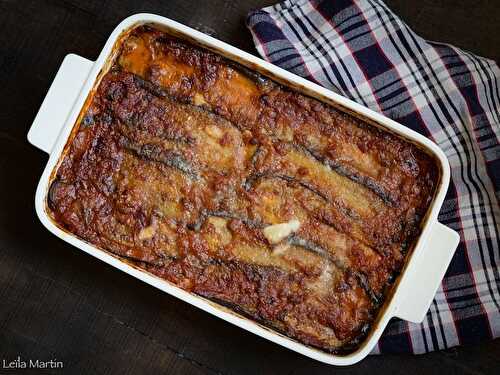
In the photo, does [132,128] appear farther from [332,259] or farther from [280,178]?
[332,259]

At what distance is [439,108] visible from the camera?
195 centimetres

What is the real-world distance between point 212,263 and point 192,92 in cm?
53

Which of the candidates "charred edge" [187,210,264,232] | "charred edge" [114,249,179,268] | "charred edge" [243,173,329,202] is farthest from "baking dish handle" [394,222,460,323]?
"charred edge" [114,249,179,268]

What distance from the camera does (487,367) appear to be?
1.98 metres

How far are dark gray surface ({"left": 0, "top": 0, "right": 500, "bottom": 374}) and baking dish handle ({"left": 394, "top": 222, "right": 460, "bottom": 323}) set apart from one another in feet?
1.15

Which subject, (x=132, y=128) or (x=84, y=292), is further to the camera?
(x=84, y=292)

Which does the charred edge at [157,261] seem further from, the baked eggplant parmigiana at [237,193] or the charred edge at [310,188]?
the charred edge at [310,188]

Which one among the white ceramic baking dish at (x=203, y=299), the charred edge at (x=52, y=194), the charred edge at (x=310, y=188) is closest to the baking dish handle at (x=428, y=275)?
the white ceramic baking dish at (x=203, y=299)

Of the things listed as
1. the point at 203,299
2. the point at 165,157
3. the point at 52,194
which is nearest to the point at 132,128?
the point at 165,157

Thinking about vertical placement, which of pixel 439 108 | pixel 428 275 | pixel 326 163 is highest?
pixel 439 108

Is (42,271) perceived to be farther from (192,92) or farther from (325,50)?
(325,50)

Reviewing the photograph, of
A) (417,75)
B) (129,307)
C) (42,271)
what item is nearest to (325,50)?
(417,75)

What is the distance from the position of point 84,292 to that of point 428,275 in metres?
1.15

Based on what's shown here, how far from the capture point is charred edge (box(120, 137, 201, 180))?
5.75 ft
